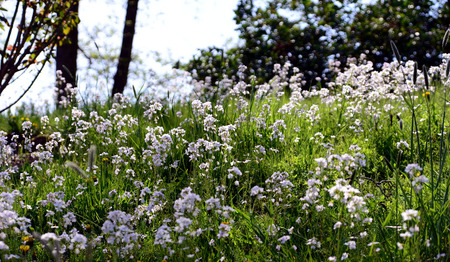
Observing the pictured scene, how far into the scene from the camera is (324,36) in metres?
11.0

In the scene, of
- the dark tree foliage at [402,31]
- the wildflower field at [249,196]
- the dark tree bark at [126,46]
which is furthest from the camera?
the dark tree foliage at [402,31]

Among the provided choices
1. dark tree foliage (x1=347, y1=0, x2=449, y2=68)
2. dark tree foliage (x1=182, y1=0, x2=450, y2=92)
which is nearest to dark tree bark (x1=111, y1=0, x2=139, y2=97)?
dark tree foliage (x1=182, y1=0, x2=450, y2=92)

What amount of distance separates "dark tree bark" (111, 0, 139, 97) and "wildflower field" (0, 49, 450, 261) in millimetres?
3412

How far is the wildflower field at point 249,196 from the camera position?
275cm

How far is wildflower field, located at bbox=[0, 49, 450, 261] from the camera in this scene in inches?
108

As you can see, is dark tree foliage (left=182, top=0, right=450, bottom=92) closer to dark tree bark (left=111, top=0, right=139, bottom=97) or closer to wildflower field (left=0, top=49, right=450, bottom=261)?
dark tree bark (left=111, top=0, right=139, bottom=97)

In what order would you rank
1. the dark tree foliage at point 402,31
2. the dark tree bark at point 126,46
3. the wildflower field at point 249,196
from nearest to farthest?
the wildflower field at point 249,196 → the dark tree bark at point 126,46 → the dark tree foliage at point 402,31

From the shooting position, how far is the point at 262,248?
3.18 m

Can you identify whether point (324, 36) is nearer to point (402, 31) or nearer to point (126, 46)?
point (402, 31)

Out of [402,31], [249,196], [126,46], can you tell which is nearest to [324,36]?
[402,31]

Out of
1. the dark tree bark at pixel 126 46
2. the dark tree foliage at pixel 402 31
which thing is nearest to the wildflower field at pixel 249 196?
the dark tree bark at pixel 126 46

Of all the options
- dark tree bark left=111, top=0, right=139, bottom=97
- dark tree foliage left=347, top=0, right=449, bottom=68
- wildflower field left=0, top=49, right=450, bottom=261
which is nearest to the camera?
wildflower field left=0, top=49, right=450, bottom=261

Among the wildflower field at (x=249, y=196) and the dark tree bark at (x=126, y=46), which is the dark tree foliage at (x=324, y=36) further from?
the wildflower field at (x=249, y=196)

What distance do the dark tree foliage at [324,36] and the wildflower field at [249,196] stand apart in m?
4.46
